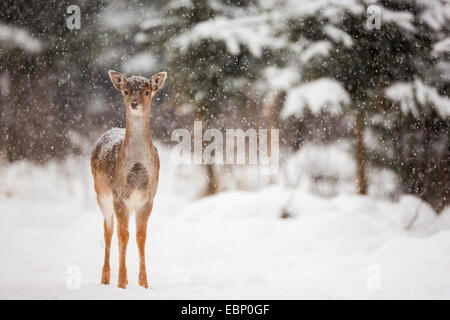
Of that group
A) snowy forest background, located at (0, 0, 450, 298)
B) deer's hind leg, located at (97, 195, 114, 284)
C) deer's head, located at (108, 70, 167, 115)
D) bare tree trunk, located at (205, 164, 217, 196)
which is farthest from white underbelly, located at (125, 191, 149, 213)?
bare tree trunk, located at (205, 164, 217, 196)

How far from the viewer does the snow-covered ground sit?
4.11 metres

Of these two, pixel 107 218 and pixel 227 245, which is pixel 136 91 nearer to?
pixel 107 218

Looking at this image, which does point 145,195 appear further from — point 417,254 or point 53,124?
point 53,124

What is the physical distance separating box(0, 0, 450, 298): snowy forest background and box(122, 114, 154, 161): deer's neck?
9.01 ft

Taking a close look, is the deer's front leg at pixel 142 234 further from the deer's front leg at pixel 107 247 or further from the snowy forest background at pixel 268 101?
the snowy forest background at pixel 268 101

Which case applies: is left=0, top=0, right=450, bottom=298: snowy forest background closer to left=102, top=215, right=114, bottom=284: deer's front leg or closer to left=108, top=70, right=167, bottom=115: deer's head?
left=102, top=215, right=114, bottom=284: deer's front leg

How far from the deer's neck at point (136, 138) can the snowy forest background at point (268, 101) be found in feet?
9.01

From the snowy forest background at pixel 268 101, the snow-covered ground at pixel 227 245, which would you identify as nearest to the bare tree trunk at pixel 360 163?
the snowy forest background at pixel 268 101

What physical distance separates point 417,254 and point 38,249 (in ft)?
18.4

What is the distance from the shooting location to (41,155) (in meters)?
9.95

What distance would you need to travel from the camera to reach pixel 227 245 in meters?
6.89

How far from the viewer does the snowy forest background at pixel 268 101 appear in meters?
7.47

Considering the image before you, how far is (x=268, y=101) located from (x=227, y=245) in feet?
11.9

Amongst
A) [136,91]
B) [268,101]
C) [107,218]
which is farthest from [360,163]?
[136,91]
